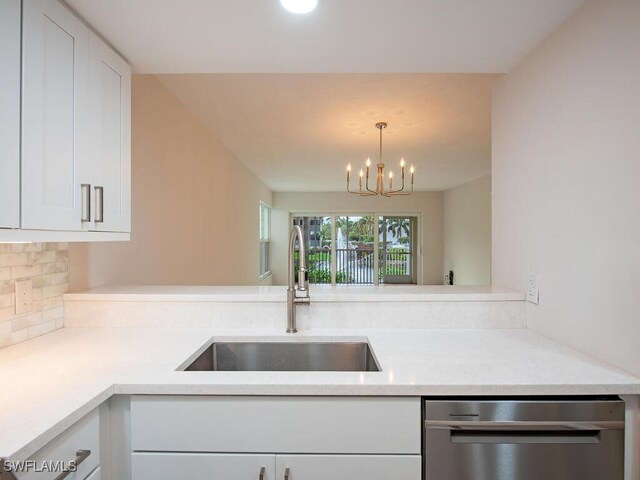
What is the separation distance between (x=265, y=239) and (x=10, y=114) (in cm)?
639

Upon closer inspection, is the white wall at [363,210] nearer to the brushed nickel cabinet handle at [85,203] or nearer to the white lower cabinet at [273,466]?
the brushed nickel cabinet handle at [85,203]

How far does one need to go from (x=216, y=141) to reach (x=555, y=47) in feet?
9.84

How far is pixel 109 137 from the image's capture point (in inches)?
55.2

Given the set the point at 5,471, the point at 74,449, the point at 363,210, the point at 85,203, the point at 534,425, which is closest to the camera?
the point at 5,471

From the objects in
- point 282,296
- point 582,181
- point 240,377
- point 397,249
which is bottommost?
point 240,377

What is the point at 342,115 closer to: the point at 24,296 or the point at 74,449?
the point at 24,296

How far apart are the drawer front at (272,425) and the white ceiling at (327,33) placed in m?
1.26

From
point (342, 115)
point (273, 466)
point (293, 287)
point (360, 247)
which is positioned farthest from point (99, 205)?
point (360, 247)

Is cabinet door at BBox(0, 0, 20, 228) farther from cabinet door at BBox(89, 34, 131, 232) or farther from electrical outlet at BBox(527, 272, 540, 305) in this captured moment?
electrical outlet at BBox(527, 272, 540, 305)

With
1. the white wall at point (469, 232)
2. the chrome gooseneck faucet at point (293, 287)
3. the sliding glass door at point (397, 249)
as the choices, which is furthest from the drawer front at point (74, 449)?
the sliding glass door at point (397, 249)

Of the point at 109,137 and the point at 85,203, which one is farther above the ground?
the point at 109,137

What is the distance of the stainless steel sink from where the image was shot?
1.50 m

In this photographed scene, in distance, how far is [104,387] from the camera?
3.28 feet

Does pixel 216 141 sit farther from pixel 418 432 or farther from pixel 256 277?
pixel 418 432
